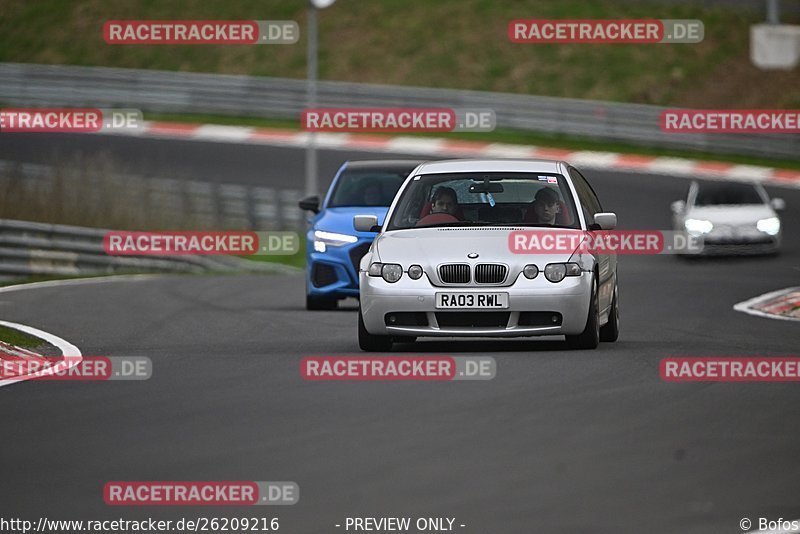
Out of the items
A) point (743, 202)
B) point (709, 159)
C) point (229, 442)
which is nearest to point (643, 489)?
point (229, 442)

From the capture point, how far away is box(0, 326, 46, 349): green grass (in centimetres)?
1355

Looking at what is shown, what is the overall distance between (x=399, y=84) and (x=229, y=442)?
3945cm

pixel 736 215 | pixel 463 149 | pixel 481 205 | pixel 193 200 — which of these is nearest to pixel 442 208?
pixel 481 205

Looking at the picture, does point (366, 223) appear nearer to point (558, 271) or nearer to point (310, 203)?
point (558, 271)

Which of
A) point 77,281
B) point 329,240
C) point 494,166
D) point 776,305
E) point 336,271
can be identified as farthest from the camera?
point 77,281

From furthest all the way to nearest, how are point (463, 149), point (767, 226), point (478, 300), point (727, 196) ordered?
point (463, 149) → point (727, 196) → point (767, 226) → point (478, 300)

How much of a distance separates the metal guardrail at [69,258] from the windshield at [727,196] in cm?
660

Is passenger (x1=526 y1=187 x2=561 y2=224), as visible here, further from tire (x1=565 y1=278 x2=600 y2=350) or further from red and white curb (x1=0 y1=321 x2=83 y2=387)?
red and white curb (x1=0 y1=321 x2=83 y2=387)

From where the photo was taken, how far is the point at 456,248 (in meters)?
12.5

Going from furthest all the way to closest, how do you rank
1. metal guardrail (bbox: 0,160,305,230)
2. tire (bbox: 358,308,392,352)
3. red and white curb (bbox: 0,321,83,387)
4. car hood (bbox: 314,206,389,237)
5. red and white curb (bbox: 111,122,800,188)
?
red and white curb (bbox: 111,122,800,188) < metal guardrail (bbox: 0,160,305,230) < car hood (bbox: 314,206,389,237) < tire (bbox: 358,308,392,352) < red and white curb (bbox: 0,321,83,387)

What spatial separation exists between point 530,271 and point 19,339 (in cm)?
428

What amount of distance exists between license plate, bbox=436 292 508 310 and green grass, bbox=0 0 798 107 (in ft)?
106

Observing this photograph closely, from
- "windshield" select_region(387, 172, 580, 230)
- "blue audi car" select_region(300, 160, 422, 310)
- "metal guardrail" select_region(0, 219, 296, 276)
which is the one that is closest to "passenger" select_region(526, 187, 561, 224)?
"windshield" select_region(387, 172, 580, 230)

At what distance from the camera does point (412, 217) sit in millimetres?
13406
